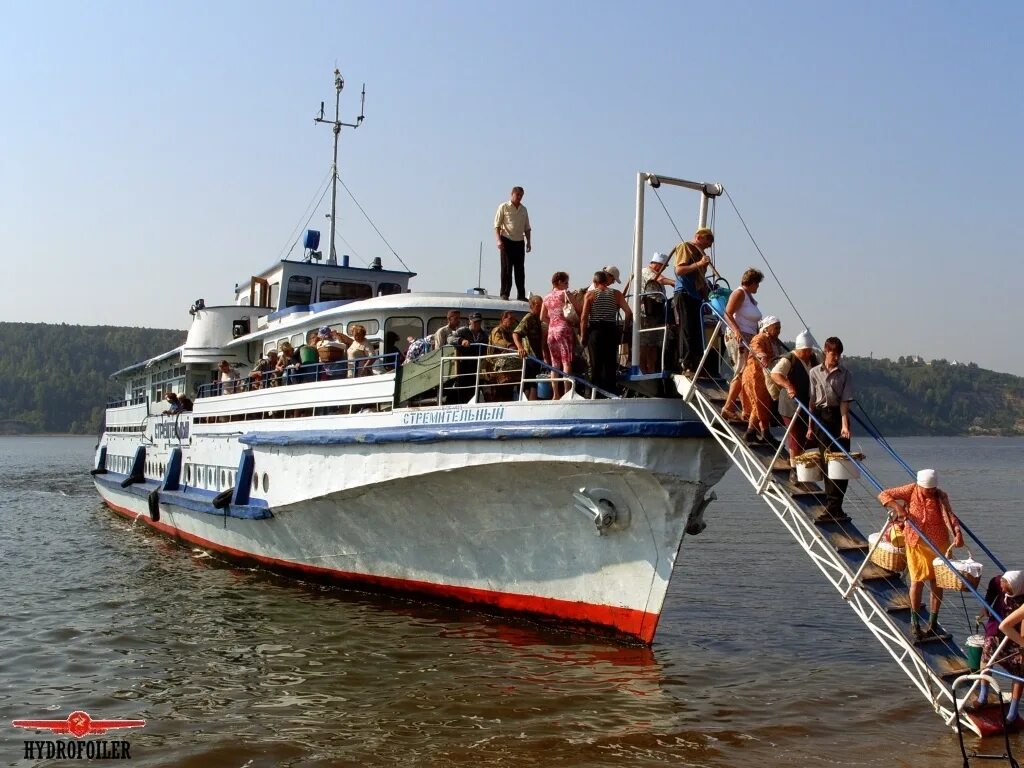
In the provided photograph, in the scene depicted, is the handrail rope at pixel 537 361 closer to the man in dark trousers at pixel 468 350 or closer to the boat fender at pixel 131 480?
the man in dark trousers at pixel 468 350

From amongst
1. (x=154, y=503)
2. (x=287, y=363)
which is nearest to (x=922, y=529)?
(x=287, y=363)

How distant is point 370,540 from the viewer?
13.3m

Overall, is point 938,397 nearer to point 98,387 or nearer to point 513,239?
point 98,387

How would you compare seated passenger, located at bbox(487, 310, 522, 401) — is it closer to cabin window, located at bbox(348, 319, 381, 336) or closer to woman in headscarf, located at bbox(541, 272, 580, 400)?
woman in headscarf, located at bbox(541, 272, 580, 400)

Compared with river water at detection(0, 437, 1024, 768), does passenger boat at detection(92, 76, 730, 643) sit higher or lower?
higher

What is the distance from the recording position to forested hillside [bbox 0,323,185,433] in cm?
14175

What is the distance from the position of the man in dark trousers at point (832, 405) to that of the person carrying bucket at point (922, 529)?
0.77 m

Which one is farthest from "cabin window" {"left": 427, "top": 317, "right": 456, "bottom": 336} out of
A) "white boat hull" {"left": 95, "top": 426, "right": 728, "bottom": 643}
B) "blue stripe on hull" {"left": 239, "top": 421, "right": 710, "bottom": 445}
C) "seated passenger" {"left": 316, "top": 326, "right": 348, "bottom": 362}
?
"white boat hull" {"left": 95, "top": 426, "right": 728, "bottom": 643}

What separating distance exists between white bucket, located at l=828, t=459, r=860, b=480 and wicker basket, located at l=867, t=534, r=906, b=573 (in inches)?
21.8

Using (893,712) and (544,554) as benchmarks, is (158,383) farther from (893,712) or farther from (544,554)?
(893,712)

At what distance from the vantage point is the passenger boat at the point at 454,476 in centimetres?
1040

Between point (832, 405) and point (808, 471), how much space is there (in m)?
0.67

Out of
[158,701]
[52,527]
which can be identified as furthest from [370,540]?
[52,527]

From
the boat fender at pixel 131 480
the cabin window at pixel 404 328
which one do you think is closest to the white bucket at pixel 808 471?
the cabin window at pixel 404 328
